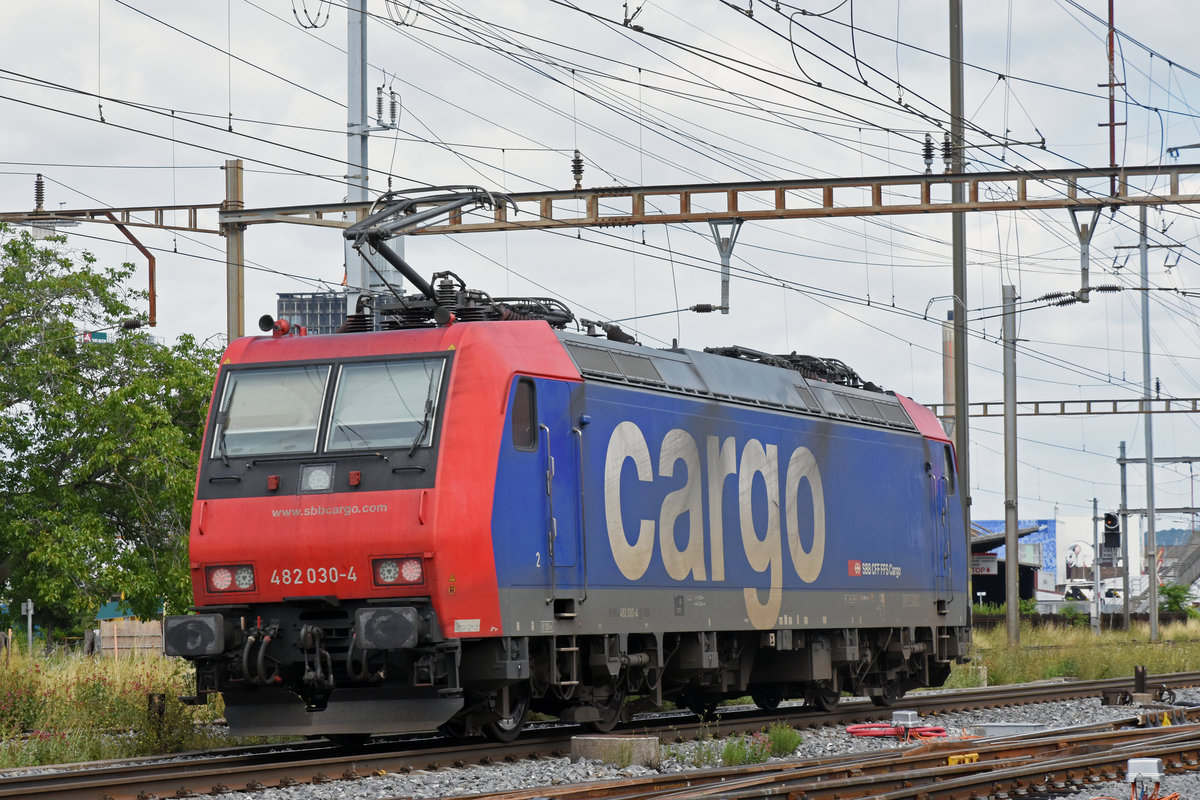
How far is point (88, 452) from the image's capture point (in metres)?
30.6

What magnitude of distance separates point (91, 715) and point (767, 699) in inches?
318

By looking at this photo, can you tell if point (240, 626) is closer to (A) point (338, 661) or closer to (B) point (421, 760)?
(A) point (338, 661)

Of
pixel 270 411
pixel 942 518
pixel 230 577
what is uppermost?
pixel 270 411

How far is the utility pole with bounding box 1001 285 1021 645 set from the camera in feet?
101

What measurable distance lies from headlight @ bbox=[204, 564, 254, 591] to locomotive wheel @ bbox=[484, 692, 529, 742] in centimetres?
257

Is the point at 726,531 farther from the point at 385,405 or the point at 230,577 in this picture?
the point at 230,577

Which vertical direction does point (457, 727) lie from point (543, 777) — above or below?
above

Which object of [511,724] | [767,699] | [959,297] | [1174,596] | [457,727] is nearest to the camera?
[511,724]

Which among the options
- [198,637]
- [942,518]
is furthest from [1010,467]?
[198,637]

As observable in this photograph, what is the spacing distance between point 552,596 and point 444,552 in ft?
4.53

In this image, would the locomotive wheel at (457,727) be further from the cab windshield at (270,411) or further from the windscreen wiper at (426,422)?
the cab windshield at (270,411)

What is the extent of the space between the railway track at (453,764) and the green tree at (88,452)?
1410 cm

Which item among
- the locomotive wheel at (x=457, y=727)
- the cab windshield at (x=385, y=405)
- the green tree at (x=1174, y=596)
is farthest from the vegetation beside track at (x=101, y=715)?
the green tree at (x=1174, y=596)

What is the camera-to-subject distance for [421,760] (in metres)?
13.4
